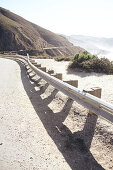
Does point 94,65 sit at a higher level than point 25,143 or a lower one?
higher

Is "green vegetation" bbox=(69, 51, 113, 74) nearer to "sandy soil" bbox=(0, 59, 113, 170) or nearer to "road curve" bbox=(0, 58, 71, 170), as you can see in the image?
"sandy soil" bbox=(0, 59, 113, 170)

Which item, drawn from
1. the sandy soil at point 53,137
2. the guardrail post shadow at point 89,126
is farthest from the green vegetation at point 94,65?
the guardrail post shadow at point 89,126

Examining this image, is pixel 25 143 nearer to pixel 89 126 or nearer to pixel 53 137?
pixel 53 137

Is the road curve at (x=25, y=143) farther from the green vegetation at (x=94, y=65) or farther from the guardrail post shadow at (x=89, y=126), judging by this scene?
the green vegetation at (x=94, y=65)

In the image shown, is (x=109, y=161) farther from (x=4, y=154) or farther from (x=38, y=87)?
(x=38, y=87)

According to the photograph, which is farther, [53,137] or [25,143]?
[53,137]

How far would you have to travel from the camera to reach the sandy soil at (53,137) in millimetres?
2990

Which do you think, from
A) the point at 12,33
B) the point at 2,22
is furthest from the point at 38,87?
the point at 2,22

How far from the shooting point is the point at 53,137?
378 centimetres

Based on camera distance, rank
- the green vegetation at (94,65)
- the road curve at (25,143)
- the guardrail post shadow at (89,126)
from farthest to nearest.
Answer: the green vegetation at (94,65), the guardrail post shadow at (89,126), the road curve at (25,143)

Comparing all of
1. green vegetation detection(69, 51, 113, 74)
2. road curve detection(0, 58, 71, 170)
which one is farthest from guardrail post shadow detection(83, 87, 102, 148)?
green vegetation detection(69, 51, 113, 74)

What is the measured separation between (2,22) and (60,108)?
99.5 meters

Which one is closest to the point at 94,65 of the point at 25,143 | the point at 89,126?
the point at 89,126

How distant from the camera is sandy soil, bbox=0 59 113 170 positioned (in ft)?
9.81
